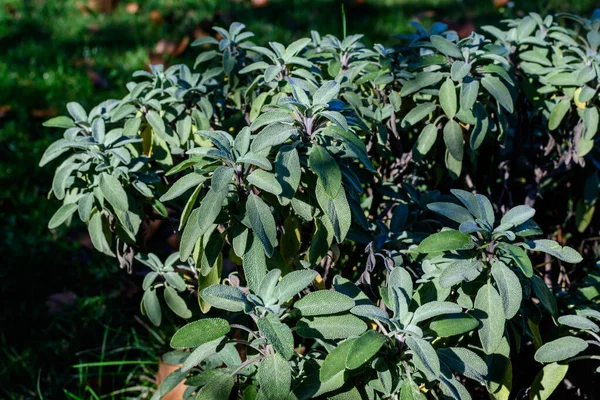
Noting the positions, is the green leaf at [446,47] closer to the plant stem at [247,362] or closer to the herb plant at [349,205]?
the herb plant at [349,205]

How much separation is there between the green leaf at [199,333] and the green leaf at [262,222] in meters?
0.17

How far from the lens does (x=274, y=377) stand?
47.8 inches

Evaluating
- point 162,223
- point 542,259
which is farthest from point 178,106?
point 542,259

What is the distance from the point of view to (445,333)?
1262 millimetres

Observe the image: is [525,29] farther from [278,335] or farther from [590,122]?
[278,335]

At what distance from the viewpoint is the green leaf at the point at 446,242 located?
1.30 metres

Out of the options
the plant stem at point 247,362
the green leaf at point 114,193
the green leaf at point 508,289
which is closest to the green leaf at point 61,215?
the green leaf at point 114,193

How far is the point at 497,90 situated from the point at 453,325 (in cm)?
65

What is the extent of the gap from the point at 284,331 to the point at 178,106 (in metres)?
0.87

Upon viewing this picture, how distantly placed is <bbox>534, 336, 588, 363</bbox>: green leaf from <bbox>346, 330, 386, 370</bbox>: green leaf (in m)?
0.39

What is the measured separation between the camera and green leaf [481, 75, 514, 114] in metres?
1.62

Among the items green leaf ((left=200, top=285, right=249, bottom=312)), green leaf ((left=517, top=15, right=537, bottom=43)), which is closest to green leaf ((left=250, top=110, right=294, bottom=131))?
green leaf ((left=200, top=285, right=249, bottom=312))

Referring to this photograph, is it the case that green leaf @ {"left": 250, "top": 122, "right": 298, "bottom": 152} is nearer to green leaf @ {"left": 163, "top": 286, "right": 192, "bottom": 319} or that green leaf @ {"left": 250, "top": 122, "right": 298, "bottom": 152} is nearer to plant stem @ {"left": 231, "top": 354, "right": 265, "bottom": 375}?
plant stem @ {"left": 231, "top": 354, "right": 265, "bottom": 375}

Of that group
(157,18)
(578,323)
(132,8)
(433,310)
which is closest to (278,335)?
(433,310)
